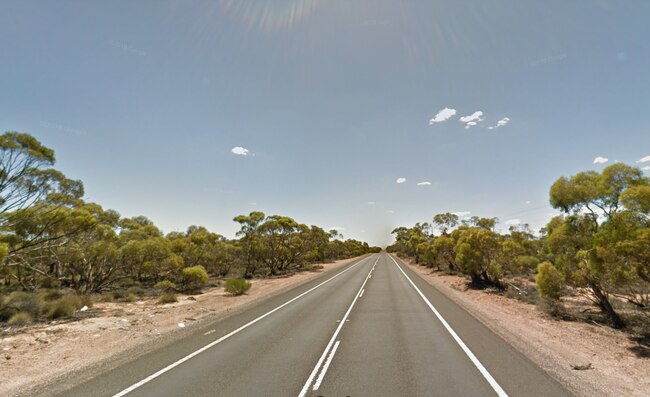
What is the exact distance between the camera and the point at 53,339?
10.8 metres

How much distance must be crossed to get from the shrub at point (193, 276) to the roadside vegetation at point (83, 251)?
94mm

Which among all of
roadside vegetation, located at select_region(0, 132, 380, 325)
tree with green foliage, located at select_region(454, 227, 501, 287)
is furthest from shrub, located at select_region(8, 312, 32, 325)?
tree with green foliage, located at select_region(454, 227, 501, 287)

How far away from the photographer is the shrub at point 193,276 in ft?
89.1

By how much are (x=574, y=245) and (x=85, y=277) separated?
120 ft

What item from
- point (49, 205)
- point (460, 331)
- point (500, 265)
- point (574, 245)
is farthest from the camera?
point (500, 265)

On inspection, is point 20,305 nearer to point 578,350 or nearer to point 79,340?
point 79,340

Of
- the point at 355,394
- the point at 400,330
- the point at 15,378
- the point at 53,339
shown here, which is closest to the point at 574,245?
the point at 400,330

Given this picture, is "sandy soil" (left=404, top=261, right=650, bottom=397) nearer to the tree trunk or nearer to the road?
the road

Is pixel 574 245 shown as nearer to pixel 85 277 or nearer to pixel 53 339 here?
pixel 53 339

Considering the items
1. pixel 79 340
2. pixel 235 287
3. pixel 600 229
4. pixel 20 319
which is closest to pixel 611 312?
pixel 600 229

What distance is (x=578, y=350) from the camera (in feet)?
28.8

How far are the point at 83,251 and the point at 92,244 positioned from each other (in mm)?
1034

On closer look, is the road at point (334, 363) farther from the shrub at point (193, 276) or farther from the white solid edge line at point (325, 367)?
the shrub at point (193, 276)

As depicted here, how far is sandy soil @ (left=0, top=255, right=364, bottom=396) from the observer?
7422mm
